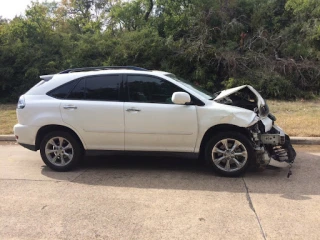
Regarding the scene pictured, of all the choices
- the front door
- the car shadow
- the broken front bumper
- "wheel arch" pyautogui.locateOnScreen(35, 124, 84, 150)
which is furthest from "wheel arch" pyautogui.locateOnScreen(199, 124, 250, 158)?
"wheel arch" pyautogui.locateOnScreen(35, 124, 84, 150)

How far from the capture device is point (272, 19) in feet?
59.1

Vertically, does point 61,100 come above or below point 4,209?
above

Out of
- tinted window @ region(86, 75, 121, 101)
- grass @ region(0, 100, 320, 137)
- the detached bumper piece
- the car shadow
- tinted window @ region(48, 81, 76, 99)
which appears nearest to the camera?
the car shadow

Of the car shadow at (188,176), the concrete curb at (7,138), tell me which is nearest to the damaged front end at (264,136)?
the car shadow at (188,176)

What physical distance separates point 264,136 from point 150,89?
2025 mm

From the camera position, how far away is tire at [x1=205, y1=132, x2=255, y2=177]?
5.72 m

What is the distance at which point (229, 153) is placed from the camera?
5.78 metres

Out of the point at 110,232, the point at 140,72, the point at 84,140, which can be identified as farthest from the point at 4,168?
the point at 110,232

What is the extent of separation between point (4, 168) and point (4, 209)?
7.03 feet

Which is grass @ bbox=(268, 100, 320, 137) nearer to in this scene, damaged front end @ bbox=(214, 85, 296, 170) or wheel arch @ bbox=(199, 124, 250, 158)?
damaged front end @ bbox=(214, 85, 296, 170)

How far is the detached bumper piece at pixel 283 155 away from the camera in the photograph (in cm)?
595

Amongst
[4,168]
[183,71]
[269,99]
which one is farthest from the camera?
[183,71]

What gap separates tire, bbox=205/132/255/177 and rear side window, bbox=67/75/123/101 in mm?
1803

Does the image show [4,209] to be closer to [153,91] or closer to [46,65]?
[153,91]
